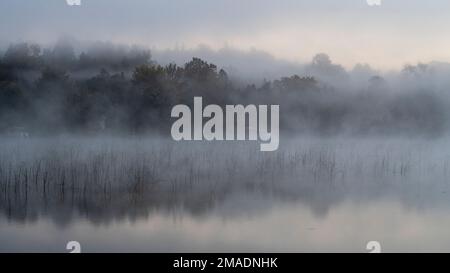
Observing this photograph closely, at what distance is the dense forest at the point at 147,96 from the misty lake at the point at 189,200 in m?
0.13

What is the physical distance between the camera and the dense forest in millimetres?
4895

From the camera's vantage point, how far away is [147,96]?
4941 mm

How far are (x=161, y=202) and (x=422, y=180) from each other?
1.86m

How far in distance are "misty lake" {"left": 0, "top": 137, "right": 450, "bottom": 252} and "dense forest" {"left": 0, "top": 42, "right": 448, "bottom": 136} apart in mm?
125

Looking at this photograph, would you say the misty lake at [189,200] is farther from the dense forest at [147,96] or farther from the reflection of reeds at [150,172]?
the dense forest at [147,96]

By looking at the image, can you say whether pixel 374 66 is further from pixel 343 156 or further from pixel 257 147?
pixel 257 147

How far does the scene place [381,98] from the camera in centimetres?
500

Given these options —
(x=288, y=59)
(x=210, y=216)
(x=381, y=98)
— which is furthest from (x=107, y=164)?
(x=381, y=98)

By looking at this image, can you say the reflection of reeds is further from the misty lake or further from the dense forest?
the dense forest

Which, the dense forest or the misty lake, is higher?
the dense forest

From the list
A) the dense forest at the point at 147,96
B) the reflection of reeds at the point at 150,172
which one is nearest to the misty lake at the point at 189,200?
the reflection of reeds at the point at 150,172

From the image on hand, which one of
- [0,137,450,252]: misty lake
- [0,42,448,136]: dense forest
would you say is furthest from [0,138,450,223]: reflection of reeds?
[0,42,448,136]: dense forest

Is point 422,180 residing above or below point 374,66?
below
